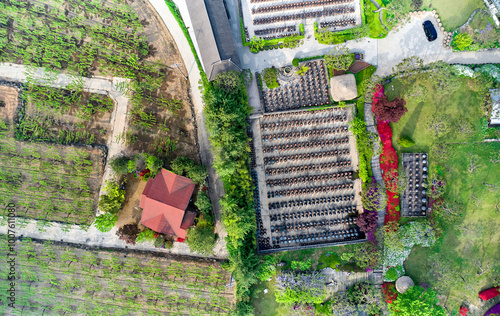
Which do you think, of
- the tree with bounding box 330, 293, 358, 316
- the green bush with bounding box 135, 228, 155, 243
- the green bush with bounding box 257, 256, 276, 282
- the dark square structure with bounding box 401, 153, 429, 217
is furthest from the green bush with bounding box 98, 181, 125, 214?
the dark square structure with bounding box 401, 153, 429, 217

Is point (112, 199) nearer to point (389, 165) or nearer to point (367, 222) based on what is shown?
Answer: point (367, 222)

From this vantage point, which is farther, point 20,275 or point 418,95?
point 20,275

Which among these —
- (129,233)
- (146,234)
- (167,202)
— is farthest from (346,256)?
(129,233)

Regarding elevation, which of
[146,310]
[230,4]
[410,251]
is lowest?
[146,310]

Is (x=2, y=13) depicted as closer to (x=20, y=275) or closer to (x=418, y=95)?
(x=20, y=275)

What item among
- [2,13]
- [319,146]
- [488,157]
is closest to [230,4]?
[319,146]
